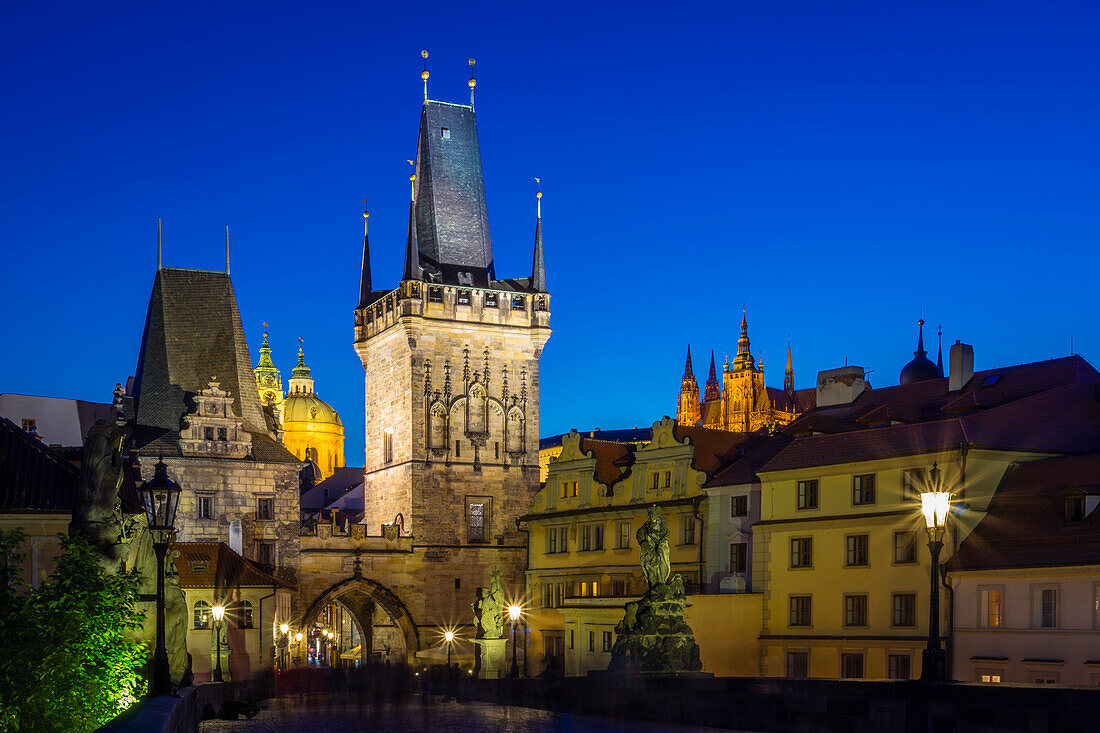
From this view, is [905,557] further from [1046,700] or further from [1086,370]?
[1046,700]

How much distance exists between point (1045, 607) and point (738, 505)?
57.8ft

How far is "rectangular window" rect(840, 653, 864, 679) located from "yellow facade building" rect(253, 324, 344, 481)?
4656 inches

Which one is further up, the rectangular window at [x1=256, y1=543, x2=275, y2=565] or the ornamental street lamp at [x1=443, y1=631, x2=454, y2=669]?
the rectangular window at [x1=256, y1=543, x2=275, y2=565]

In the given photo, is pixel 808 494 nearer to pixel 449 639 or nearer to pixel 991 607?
pixel 991 607

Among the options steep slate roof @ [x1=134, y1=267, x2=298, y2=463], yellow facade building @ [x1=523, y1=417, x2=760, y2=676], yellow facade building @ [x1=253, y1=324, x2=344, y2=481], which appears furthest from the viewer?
yellow facade building @ [x1=253, y1=324, x2=344, y2=481]

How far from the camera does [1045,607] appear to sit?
127 feet

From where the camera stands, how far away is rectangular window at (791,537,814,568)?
48656 millimetres

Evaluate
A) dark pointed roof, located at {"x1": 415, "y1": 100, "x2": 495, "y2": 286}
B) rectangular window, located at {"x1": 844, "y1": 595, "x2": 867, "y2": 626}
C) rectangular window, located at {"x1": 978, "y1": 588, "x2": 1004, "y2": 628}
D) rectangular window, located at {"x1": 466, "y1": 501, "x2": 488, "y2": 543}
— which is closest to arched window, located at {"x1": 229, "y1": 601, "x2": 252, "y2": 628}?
rectangular window, located at {"x1": 466, "y1": 501, "x2": 488, "y2": 543}

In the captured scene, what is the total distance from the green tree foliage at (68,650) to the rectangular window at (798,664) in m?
30.1

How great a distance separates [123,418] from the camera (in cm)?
6906

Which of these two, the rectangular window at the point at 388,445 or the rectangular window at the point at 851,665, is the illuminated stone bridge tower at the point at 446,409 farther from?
the rectangular window at the point at 851,665

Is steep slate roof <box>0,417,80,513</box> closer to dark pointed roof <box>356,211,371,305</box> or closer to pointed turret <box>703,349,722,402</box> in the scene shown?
dark pointed roof <box>356,211,371,305</box>

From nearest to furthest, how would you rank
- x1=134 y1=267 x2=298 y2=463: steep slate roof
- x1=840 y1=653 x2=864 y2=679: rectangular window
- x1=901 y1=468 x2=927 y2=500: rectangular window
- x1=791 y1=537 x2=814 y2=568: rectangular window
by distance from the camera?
x1=901 y1=468 x2=927 y2=500: rectangular window → x1=840 y1=653 x2=864 y2=679: rectangular window → x1=791 y1=537 x2=814 y2=568: rectangular window → x1=134 y1=267 x2=298 y2=463: steep slate roof

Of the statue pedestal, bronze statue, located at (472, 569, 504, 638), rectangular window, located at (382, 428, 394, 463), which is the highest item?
rectangular window, located at (382, 428, 394, 463)
